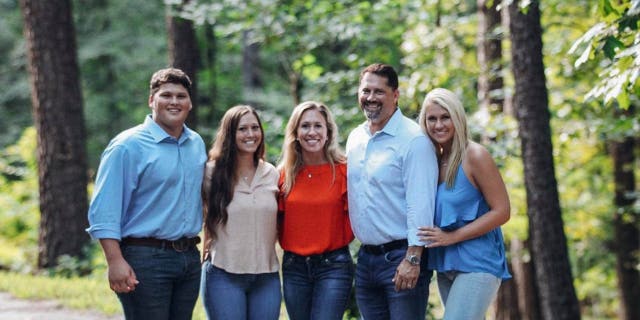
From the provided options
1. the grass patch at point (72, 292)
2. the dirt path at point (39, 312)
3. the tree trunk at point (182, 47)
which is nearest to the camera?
the dirt path at point (39, 312)

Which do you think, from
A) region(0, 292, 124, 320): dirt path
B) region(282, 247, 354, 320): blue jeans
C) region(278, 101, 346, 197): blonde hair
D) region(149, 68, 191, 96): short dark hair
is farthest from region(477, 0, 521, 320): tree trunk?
region(149, 68, 191, 96): short dark hair

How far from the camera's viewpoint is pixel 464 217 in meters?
4.45

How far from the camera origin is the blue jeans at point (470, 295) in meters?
4.32

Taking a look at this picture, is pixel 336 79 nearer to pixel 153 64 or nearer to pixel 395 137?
pixel 395 137

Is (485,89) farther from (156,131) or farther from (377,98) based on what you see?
(156,131)

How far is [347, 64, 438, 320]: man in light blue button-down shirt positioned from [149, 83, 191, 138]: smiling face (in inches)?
41.9

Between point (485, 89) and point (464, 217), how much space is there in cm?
691

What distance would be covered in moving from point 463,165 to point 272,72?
21250mm

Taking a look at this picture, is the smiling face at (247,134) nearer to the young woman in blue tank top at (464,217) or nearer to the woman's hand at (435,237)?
the young woman in blue tank top at (464,217)

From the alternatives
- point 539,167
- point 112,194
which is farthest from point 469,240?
point 539,167

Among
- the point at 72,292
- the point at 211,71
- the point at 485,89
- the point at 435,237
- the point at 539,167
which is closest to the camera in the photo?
the point at 435,237

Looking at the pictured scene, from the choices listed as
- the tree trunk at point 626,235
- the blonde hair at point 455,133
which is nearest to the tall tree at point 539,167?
the blonde hair at point 455,133

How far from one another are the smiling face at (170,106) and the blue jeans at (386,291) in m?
1.37

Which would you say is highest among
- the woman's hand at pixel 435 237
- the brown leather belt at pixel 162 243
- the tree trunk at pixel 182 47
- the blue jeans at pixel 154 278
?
the tree trunk at pixel 182 47
